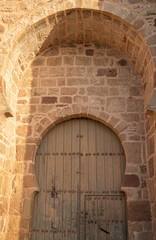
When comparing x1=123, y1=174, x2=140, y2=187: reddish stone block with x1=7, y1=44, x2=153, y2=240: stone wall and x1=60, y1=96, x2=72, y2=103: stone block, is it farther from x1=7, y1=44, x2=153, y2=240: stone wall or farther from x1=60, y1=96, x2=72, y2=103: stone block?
x1=60, y1=96, x2=72, y2=103: stone block

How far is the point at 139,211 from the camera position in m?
4.32

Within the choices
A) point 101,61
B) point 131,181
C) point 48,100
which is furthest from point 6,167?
point 101,61

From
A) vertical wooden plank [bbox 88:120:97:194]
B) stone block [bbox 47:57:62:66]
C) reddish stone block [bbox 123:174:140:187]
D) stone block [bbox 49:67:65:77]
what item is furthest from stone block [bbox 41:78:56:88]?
reddish stone block [bbox 123:174:140:187]

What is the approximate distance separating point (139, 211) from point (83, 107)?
2011mm

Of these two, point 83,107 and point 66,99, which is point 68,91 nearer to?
point 66,99

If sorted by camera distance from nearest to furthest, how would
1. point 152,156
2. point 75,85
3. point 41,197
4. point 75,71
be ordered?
point 152,156 → point 41,197 → point 75,85 → point 75,71

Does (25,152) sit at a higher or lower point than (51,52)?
lower

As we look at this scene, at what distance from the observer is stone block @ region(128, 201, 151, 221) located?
4.28m

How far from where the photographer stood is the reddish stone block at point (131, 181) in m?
4.46

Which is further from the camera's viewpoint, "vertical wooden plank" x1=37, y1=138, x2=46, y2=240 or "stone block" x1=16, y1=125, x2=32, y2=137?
"stone block" x1=16, y1=125, x2=32, y2=137

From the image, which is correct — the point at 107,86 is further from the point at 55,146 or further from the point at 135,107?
the point at 55,146

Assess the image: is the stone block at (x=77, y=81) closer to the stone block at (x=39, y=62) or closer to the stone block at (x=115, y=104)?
the stone block at (x=115, y=104)

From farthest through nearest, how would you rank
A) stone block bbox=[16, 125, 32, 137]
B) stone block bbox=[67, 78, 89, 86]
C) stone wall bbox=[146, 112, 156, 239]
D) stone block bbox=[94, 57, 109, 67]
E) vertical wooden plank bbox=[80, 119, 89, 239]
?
1. stone block bbox=[94, 57, 109, 67]
2. stone block bbox=[67, 78, 89, 86]
3. stone block bbox=[16, 125, 32, 137]
4. vertical wooden plank bbox=[80, 119, 89, 239]
5. stone wall bbox=[146, 112, 156, 239]

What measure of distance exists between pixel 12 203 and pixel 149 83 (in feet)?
9.96
